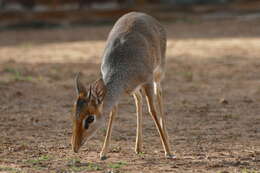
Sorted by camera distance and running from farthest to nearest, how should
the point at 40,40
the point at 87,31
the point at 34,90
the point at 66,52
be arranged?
the point at 87,31
the point at 40,40
the point at 66,52
the point at 34,90

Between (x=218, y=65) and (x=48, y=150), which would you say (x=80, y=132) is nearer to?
(x=48, y=150)

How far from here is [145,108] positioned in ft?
32.1

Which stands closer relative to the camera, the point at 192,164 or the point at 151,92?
the point at 192,164

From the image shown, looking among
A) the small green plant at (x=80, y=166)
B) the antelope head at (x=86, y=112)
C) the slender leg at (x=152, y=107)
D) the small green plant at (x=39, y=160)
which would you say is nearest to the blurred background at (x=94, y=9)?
the slender leg at (x=152, y=107)

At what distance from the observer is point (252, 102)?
32.8ft

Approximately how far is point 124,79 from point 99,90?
1.75 ft

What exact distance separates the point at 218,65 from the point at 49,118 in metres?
5.16

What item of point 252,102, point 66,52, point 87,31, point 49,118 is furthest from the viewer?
point 87,31

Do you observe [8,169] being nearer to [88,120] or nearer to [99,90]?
[88,120]

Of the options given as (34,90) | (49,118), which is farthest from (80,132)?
(34,90)

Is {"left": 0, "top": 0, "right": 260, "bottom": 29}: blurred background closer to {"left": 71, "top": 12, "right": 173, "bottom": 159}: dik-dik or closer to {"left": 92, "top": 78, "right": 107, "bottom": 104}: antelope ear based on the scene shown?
{"left": 71, "top": 12, "right": 173, "bottom": 159}: dik-dik

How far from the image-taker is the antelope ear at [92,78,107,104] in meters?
6.39

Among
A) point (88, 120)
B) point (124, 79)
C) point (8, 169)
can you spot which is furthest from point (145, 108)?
point (8, 169)

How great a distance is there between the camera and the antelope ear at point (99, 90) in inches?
252
